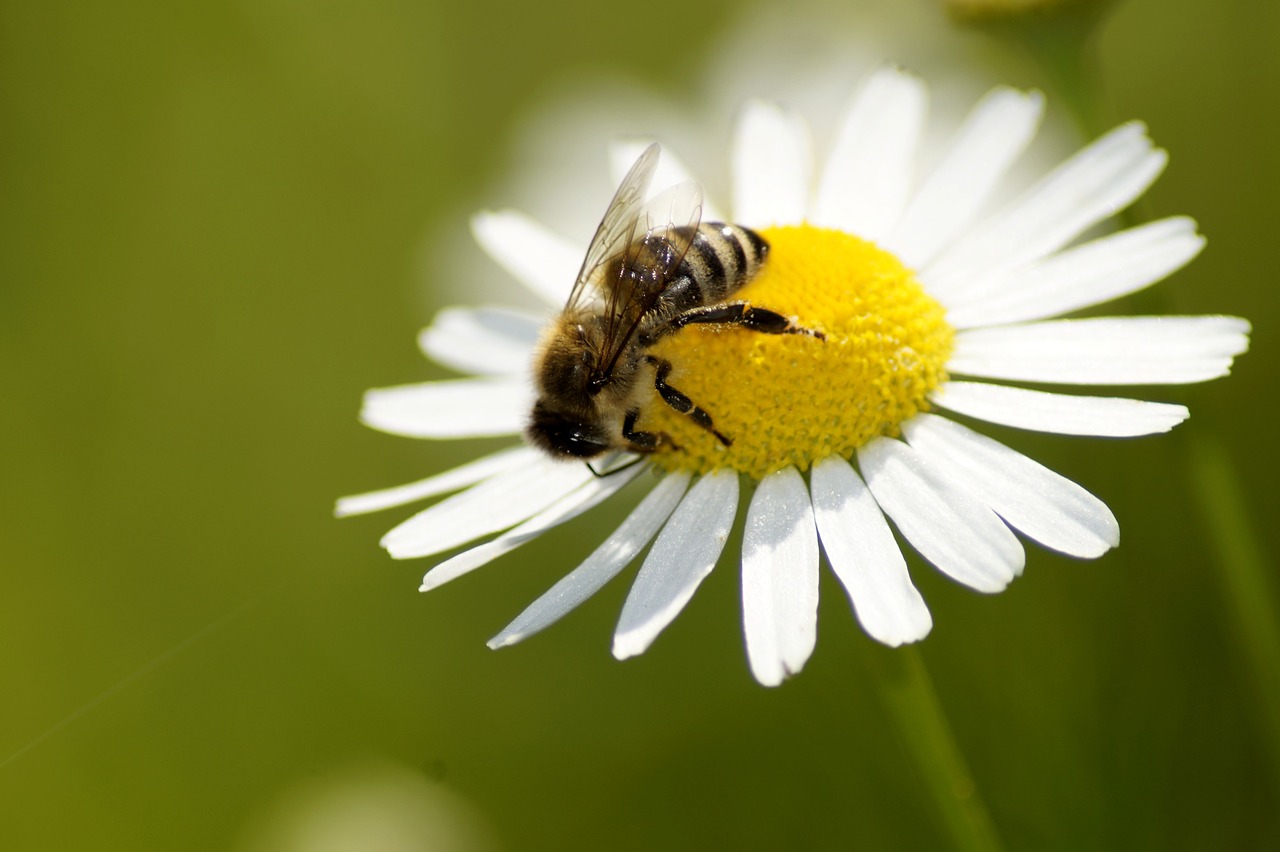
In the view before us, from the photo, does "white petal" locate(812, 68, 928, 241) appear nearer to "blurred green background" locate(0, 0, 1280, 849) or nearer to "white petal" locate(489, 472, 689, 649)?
"blurred green background" locate(0, 0, 1280, 849)

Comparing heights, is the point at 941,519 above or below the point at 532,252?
below

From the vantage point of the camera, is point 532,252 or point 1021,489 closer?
point 1021,489

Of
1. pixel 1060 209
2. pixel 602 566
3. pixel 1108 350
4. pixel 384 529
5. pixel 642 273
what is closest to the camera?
pixel 602 566

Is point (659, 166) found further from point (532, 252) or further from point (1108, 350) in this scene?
point (1108, 350)

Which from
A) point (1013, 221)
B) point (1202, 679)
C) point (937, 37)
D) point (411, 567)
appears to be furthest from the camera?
point (937, 37)

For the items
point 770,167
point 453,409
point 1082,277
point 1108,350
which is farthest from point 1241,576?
point 453,409

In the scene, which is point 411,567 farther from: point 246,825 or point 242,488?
point 246,825

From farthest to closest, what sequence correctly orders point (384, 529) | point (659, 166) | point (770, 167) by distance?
point (384, 529), point (659, 166), point (770, 167)

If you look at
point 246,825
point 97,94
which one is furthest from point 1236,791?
point 97,94
